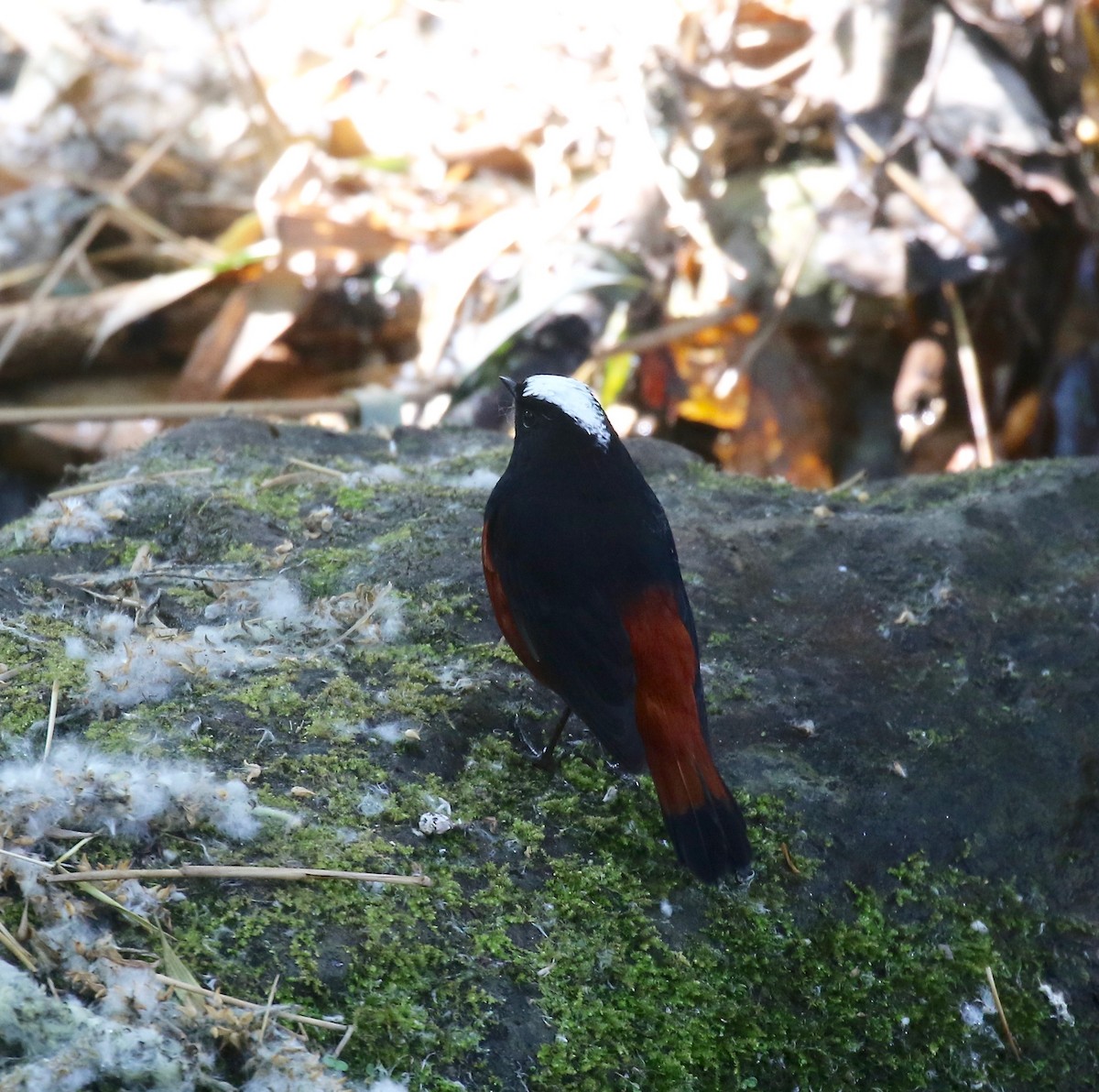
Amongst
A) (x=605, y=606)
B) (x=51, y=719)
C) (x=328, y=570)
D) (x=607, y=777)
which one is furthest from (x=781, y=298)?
(x=51, y=719)

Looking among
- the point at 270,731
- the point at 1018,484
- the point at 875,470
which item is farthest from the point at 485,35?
the point at 270,731

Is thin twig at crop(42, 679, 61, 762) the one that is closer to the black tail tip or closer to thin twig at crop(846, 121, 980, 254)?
the black tail tip

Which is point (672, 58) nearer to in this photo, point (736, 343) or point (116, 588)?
point (736, 343)

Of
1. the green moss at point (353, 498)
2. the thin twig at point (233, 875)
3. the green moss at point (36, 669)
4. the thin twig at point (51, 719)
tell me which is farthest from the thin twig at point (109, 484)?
the thin twig at point (233, 875)

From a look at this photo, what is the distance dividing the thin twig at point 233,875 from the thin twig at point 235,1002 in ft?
0.56

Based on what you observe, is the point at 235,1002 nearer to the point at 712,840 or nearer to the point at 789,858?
the point at 712,840

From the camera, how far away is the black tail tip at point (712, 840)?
2.11m

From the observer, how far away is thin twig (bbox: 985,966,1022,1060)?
6.95 feet

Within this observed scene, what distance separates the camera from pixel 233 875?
188 centimetres

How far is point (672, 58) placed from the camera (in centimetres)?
573

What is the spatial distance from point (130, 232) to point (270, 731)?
4.72m

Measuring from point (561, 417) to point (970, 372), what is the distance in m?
3.58

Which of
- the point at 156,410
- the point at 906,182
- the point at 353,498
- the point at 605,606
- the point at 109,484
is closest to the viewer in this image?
the point at 605,606

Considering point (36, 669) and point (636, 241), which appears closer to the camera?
point (36, 669)
